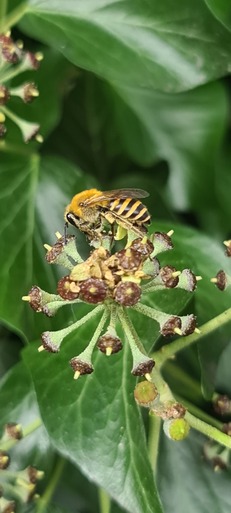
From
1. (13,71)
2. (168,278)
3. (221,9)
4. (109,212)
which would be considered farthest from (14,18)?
(168,278)

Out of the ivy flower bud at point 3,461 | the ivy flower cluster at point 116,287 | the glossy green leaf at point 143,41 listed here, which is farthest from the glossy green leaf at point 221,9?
the ivy flower bud at point 3,461

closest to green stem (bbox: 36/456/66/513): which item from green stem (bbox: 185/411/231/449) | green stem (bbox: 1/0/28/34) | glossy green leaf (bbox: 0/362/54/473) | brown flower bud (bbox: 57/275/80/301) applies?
glossy green leaf (bbox: 0/362/54/473)

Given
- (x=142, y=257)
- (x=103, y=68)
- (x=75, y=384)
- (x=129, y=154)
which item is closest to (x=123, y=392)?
(x=75, y=384)

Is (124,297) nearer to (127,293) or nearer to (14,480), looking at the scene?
(127,293)

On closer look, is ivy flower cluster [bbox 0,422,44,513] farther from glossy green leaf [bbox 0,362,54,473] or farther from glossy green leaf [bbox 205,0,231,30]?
glossy green leaf [bbox 205,0,231,30]

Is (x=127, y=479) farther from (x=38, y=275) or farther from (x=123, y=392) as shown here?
(x=38, y=275)
